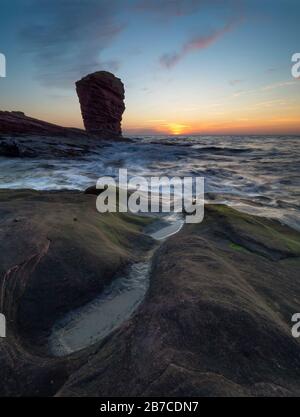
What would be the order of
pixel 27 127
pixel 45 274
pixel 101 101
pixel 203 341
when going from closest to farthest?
pixel 203 341
pixel 45 274
pixel 27 127
pixel 101 101

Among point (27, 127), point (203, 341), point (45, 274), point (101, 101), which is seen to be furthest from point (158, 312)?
point (101, 101)

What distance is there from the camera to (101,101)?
46500 mm

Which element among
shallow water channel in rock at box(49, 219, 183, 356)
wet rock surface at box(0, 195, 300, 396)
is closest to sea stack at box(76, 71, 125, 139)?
wet rock surface at box(0, 195, 300, 396)

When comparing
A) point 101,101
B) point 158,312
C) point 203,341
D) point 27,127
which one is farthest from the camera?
point 101,101

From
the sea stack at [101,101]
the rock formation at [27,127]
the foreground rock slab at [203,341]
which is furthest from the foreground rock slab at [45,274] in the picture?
the sea stack at [101,101]

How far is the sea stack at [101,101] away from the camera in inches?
1806

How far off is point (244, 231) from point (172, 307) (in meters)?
2.99

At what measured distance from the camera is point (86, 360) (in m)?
2.14

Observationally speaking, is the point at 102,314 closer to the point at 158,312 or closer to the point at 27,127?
the point at 158,312

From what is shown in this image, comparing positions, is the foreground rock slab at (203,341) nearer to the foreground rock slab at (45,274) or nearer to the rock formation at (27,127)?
the foreground rock slab at (45,274)

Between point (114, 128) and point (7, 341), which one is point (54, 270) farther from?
point (114, 128)

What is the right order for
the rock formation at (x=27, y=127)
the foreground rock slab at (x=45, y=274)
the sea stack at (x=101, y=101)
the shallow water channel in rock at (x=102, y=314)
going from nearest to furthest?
the foreground rock slab at (x=45, y=274) < the shallow water channel in rock at (x=102, y=314) < the rock formation at (x=27, y=127) < the sea stack at (x=101, y=101)

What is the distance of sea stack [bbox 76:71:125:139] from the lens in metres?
45.9

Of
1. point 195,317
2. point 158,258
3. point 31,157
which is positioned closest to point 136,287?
point 158,258
